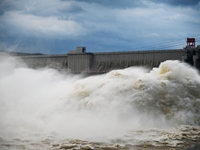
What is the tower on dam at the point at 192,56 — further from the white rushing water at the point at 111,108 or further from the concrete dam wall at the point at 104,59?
the white rushing water at the point at 111,108

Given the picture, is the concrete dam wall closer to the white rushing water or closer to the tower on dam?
the tower on dam

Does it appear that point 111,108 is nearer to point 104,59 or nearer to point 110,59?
point 110,59

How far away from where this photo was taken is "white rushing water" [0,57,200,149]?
1487 cm

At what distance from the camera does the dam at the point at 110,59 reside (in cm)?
3084

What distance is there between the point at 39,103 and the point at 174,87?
25.8 ft

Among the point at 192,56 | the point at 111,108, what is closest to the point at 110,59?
the point at 192,56

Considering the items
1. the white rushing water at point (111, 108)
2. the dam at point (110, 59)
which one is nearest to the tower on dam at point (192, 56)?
the dam at point (110, 59)

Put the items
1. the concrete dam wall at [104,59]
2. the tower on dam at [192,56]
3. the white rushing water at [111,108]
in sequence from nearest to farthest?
the white rushing water at [111,108], the tower on dam at [192,56], the concrete dam wall at [104,59]

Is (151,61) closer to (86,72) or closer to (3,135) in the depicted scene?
(86,72)

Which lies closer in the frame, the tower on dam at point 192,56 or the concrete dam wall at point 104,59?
the tower on dam at point 192,56

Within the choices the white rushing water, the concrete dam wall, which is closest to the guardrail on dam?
the concrete dam wall

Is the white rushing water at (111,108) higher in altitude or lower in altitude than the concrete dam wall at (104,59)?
lower

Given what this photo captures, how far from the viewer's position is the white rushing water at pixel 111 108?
14.9 meters

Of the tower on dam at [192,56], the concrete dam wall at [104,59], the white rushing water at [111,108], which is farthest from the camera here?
the concrete dam wall at [104,59]
